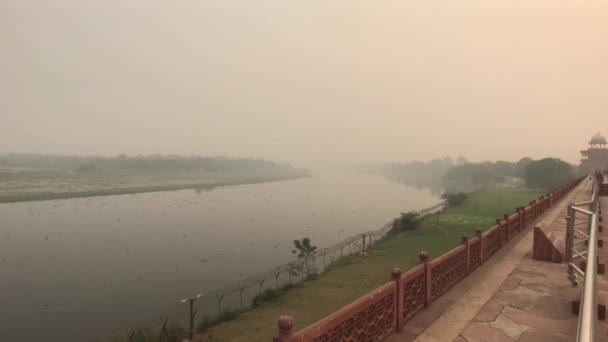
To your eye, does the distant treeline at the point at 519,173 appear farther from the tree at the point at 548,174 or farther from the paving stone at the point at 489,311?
the paving stone at the point at 489,311

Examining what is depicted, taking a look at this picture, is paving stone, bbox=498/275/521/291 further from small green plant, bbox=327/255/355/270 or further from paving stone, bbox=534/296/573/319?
small green plant, bbox=327/255/355/270

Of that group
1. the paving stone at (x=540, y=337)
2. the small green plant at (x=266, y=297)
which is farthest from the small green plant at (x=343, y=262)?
the paving stone at (x=540, y=337)

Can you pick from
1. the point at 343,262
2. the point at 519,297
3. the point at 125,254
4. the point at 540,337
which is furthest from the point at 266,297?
the point at 125,254

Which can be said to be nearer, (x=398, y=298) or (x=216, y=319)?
(x=398, y=298)

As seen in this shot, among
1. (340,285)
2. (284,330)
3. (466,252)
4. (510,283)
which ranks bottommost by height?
(340,285)

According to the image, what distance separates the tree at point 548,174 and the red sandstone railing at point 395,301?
228 feet

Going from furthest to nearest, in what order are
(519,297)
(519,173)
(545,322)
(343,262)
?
(519,173) → (343,262) → (519,297) → (545,322)

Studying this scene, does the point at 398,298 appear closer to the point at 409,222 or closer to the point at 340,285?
the point at 340,285

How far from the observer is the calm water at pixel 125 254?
1444 cm

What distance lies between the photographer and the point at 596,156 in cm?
6219

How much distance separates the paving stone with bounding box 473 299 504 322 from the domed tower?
7016 cm

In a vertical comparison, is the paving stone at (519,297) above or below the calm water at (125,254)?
above

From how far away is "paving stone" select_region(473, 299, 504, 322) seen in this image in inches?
234

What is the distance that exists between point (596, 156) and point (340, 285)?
6867 centimetres
